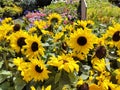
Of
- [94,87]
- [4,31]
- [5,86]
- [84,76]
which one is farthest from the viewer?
[4,31]

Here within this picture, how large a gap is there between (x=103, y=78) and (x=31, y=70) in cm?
49

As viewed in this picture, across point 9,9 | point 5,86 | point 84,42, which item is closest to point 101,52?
point 84,42

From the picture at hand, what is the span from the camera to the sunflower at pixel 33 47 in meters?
2.96

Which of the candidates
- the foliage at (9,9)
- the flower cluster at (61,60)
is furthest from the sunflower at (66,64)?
the foliage at (9,9)

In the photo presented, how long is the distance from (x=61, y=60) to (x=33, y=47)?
324 millimetres

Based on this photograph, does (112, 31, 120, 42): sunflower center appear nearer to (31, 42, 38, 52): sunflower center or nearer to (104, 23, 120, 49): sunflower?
(104, 23, 120, 49): sunflower

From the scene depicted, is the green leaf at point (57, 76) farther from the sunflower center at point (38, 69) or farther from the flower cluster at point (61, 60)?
the sunflower center at point (38, 69)

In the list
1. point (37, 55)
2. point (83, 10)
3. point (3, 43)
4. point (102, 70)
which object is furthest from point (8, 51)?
point (83, 10)

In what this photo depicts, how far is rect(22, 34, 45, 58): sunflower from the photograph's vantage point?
117 inches

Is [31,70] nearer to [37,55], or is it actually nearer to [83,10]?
[37,55]

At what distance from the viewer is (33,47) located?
2990 millimetres

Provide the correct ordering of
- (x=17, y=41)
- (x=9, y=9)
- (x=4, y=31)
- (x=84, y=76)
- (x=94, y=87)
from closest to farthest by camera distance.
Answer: (x=94, y=87) < (x=84, y=76) < (x=17, y=41) < (x=4, y=31) < (x=9, y=9)

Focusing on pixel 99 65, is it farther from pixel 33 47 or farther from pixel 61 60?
pixel 33 47

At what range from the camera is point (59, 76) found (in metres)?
2.78
